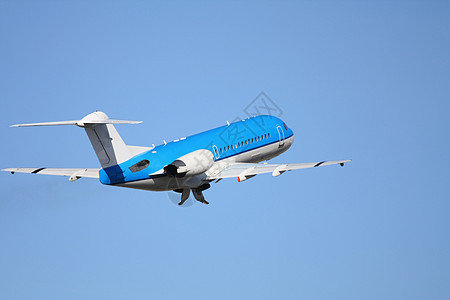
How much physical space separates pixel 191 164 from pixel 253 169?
3865 millimetres

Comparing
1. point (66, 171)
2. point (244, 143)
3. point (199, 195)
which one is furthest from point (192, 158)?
point (66, 171)

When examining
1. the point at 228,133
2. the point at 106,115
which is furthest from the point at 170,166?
the point at 228,133

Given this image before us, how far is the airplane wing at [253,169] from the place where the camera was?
43.4 m

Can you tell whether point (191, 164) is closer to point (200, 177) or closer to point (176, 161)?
point (176, 161)

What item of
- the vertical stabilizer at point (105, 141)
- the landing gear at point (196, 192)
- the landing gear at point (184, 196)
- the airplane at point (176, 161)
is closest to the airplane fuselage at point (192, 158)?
the airplane at point (176, 161)

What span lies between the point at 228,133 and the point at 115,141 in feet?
30.7

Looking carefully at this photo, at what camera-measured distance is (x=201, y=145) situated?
150 ft

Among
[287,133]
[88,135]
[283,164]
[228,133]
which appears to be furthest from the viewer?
[287,133]

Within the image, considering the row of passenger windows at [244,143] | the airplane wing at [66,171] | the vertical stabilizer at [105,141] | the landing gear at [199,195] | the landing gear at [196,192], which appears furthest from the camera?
the row of passenger windows at [244,143]

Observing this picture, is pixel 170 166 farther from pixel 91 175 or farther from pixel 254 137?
pixel 254 137

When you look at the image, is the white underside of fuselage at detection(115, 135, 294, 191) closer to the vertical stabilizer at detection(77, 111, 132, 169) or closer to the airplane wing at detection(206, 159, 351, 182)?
the airplane wing at detection(206, 159, 351, 182)

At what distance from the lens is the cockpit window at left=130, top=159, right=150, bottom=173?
138 ft

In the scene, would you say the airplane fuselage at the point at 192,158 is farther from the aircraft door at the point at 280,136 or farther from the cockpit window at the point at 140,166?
the aircraft door at the point at 280,136

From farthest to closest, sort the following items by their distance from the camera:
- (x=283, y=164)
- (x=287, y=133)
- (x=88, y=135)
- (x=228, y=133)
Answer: (x=287, y=133), (x=228, y=133), (x=283, y=164), (x=88, y=135)
